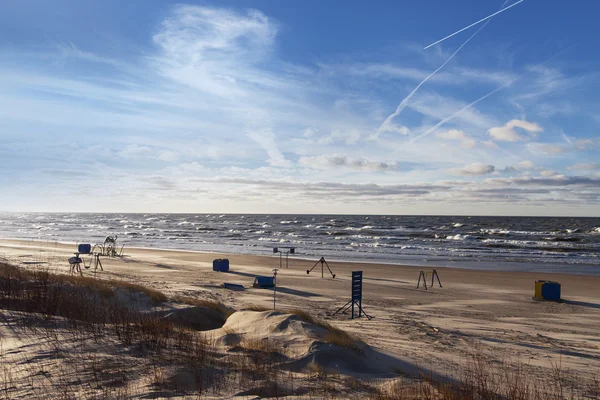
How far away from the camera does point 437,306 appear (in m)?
16.9

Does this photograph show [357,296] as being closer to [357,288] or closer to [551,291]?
[357,288]

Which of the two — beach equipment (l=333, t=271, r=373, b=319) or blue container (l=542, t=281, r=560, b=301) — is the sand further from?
blue container (l=542, t=281, r=560, b=301)

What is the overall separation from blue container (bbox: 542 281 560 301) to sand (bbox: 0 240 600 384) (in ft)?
1.79

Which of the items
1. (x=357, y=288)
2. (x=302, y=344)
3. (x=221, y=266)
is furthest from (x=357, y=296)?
(x=221, y=266)

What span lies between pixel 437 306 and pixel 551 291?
5.21m

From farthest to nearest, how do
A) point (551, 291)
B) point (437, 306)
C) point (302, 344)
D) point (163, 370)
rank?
point (551, 291) < point (437, 306) < point (302, 344) < point (163, 370)

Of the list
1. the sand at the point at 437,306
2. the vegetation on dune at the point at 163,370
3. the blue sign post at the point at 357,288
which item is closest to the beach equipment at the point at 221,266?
the sand at the point at 437,306

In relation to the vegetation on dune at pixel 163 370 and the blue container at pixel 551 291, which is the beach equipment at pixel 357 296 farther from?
the blue container at pixel 551 291

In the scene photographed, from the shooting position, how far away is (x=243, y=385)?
Answer: 5801 mm

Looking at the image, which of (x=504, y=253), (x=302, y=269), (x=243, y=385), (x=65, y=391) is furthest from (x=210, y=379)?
(x=504, y=253)

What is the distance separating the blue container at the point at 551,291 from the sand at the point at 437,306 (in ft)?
1.79

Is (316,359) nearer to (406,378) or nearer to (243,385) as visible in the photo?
(406,378)

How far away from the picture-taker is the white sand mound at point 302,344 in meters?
7.46

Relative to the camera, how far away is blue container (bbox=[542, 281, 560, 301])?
18.3 meters
